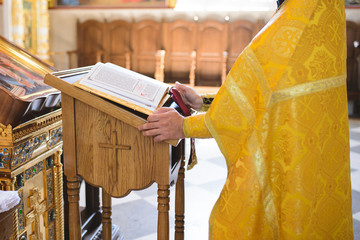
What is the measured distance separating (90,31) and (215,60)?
10.2 feet

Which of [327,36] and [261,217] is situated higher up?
[327,36]

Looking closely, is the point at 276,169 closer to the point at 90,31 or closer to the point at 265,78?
the point at 265,78

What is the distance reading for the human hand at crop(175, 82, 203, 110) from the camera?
173cm

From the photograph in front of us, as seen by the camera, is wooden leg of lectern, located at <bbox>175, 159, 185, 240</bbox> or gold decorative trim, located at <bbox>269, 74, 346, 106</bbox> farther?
wooden leg of lectern, located at <bbox>175, 159, 185, 240</bbox>

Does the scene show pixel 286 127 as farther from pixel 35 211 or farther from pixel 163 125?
pixel 35 211

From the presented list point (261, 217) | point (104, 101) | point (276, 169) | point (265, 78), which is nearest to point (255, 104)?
point (265, 78)

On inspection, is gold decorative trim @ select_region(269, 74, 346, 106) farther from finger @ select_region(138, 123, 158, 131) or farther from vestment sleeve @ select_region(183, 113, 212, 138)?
finger @ select_region(138, 123, 158, 131)

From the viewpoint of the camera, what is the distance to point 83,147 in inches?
58.3

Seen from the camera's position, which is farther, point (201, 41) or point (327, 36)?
point (201, 41)

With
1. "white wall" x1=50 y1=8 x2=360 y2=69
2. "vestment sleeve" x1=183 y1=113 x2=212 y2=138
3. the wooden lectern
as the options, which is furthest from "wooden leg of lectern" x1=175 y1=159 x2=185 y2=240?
"white wall" x1=50 y1=8 x2=360 y2=69

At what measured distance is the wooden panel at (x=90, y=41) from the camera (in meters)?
9.34

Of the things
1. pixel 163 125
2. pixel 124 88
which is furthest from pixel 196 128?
pixel 124 88

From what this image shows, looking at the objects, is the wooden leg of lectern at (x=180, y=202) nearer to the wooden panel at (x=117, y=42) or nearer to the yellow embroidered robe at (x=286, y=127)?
the yellow embroidered robe at (x=286, y=127)

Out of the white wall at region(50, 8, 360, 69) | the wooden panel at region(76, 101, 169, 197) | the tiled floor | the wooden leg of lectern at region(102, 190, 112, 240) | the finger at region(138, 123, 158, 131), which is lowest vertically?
the tiled floor
